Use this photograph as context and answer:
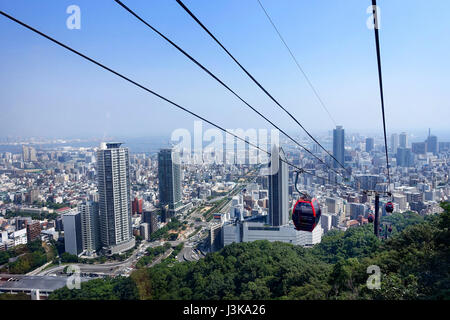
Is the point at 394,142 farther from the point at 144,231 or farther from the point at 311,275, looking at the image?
the point at 311,275

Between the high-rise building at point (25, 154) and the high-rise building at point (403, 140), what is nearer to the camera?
the high-rise building at point (25, 154)

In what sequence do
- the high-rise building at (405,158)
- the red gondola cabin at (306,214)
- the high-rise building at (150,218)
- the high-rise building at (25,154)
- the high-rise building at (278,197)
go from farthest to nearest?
the high-rise building at (405,158), the high-rise building at (278,197), the high-rise building at (150,218), the high-rise building at (25,154), the red gondola cabin at (306,214)

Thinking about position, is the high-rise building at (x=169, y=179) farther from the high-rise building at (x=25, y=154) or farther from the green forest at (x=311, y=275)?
the green forest at (x=311, y=275)

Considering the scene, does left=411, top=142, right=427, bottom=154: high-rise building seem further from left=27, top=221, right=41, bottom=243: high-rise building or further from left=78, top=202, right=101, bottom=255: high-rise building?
left=27, top=221, right=41, bottom=243: high-rise building

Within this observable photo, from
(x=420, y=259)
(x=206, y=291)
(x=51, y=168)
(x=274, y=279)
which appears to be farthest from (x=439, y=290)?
(x=51, y=168)

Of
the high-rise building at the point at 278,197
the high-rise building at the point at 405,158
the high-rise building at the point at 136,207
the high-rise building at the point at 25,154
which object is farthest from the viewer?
the high-rise building at the point at 405,158

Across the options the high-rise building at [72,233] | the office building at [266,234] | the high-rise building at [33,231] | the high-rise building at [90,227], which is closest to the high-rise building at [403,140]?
the office building at [266,234]

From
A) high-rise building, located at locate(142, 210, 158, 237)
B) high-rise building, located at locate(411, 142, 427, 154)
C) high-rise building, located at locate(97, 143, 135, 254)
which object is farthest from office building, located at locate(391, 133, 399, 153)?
high-rise building, located at locate(97, 143, 135, 254)
